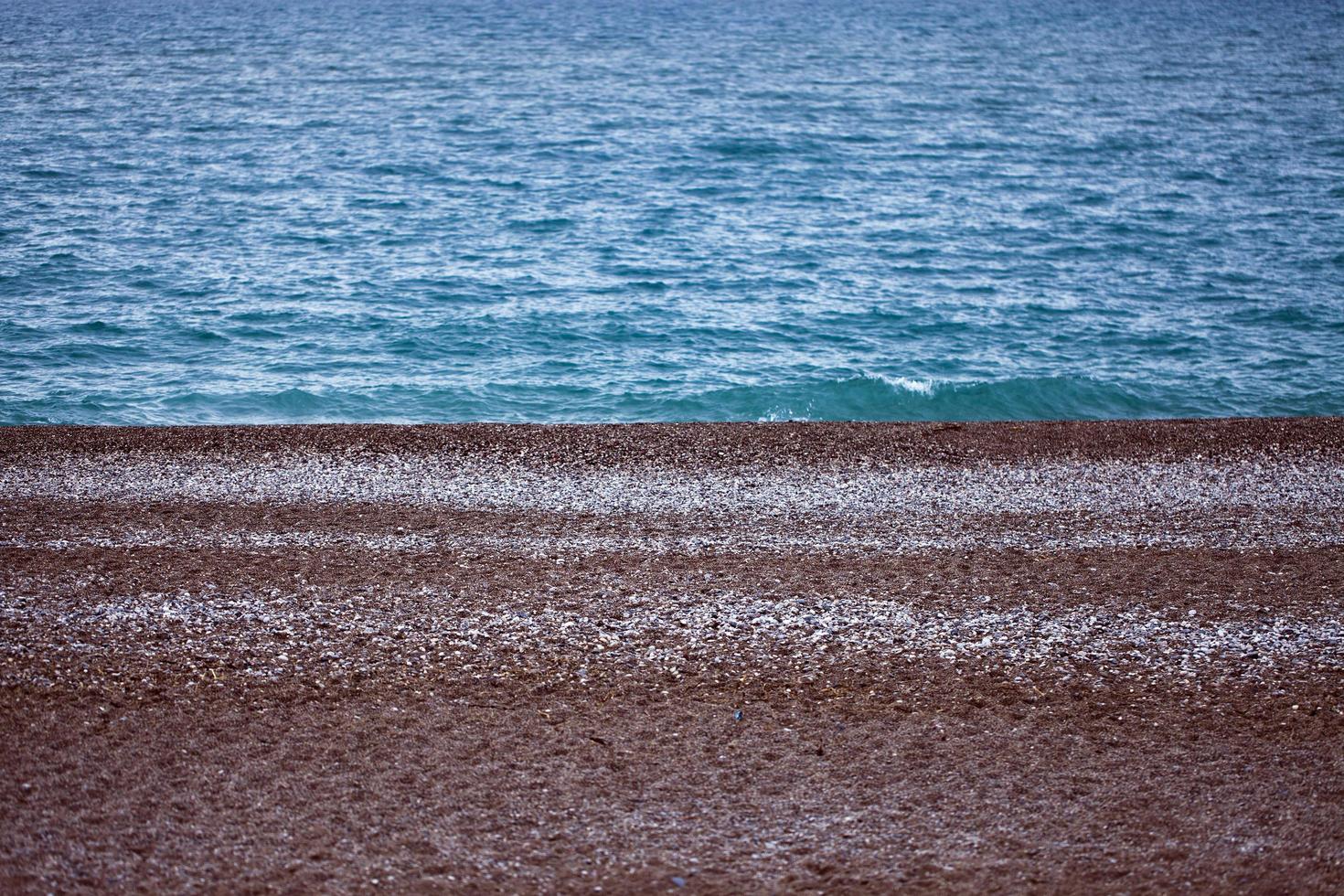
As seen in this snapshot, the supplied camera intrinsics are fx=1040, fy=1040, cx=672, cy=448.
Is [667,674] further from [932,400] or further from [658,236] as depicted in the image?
[658,236]

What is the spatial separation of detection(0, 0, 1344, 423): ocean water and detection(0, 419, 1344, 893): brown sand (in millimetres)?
5770

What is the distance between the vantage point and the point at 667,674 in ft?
22.3

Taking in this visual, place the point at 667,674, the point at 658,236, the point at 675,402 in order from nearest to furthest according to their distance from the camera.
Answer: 1. the point at 667,674
2. the point at 675,402
3. the point at 658,236

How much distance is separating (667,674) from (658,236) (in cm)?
1753

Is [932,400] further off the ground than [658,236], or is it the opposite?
[658,236]

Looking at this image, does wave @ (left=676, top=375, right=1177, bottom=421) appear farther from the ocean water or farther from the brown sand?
the brown sand

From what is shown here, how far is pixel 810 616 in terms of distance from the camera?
746 centimetres

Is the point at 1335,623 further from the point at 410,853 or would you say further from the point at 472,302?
the point at 472,302

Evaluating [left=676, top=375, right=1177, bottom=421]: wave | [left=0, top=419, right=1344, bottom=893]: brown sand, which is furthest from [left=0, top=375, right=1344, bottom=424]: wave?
[left=0, top=419, right=1344, bottom=893]: brown sand

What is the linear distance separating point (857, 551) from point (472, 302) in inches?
498

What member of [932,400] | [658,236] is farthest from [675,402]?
[658,236]

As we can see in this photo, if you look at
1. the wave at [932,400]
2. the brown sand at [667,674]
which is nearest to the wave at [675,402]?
the wave at [932,400]

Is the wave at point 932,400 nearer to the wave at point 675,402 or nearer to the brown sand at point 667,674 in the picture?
the wave at point 675,402

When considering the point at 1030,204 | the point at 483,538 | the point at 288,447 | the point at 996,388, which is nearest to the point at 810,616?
the point at 483,538
